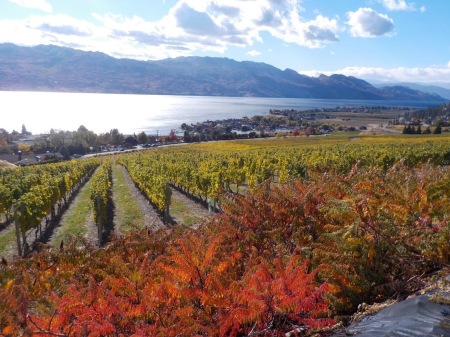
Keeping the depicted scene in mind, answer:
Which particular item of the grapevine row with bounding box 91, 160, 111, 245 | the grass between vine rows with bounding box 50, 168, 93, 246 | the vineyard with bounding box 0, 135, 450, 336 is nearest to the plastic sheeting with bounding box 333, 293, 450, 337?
the vineyard with bounding box 0, 135, 450, 336

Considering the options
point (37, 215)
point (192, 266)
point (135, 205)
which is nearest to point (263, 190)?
point (192, 266)

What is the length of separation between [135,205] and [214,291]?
71.1 feet

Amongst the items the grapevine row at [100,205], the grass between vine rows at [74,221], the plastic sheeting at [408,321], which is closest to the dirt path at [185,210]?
→ the grapevine row at [100,205]

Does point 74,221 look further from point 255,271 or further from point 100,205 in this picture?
point 255,271

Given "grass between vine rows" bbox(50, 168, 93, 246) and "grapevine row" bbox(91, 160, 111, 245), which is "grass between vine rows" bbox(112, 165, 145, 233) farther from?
"grass between vine rows" bbox(50, 168, 93, 246)

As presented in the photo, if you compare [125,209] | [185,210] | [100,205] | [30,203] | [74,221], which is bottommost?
[74,221]

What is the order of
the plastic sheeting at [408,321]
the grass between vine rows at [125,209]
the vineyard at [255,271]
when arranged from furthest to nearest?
the grass between vine rows at [125,209]
the vineyard at [255,271]
the plastic sheeting at [408,321]

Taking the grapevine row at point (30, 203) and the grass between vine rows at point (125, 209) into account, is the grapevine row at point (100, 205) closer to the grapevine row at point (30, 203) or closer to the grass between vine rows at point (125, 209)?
the grass between vine rows at point (125, 209)

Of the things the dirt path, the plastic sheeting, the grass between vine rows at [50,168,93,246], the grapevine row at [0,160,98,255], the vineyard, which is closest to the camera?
the plastic sheeting

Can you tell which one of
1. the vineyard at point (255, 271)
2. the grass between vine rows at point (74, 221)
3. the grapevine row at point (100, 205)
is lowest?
the grass between vine rows at point (74, 221)

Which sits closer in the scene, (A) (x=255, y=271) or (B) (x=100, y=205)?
(A) (x=255, y=271)

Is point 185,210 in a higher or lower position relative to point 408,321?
lower

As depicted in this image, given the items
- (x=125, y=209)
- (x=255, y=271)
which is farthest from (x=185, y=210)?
(x=255, y=271)

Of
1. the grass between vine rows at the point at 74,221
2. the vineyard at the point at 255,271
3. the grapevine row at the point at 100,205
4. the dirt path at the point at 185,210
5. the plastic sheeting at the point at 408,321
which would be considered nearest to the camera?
the plastic sheeting at the point at 408,321
